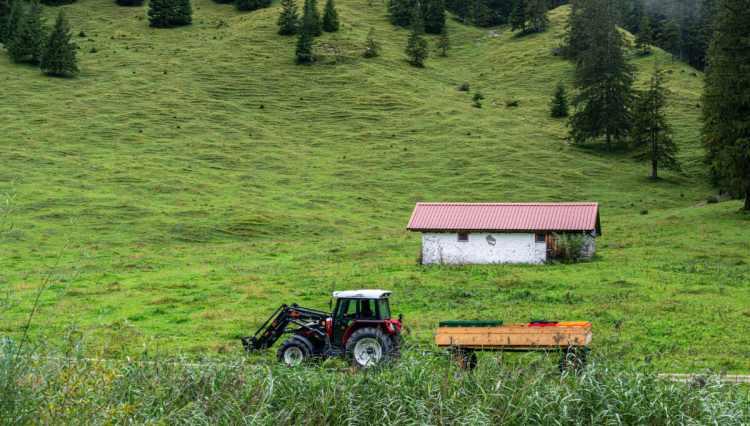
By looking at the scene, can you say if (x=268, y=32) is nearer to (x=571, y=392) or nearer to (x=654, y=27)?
(x=654, y=27)

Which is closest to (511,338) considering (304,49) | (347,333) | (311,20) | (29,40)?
(347,333)

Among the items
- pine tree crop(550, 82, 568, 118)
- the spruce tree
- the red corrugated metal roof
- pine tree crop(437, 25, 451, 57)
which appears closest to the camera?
the red corrugated metal roof

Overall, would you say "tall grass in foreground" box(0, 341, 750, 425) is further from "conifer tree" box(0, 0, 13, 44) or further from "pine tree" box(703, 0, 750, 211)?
"conifer tree" box(0, 0, 13, 44)

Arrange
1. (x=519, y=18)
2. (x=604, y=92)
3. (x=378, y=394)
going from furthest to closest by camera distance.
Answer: (x=519, y=18) → (x=604, y=92) → (x=378, y=394)

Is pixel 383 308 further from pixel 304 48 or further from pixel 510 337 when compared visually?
pixel 304 48

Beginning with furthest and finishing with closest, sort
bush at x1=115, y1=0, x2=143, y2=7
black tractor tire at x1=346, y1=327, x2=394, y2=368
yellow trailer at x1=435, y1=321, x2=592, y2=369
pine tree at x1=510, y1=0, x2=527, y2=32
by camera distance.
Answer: pine tree at x1=510, y1=0, x2=527, y2=32
bush at x1=115, y1=0, x2=143, y2=7
black tractor tire at x1=346, y1=327, x2=394, y2=368
yellow trailer at x1=435, y1=321, x2=592, y2=369

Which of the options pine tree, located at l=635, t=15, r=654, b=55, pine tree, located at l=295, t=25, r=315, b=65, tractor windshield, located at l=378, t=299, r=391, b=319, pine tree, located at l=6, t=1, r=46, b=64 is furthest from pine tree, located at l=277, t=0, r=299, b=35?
tractor windshield, located at l=378, t=299, r=391, b=319

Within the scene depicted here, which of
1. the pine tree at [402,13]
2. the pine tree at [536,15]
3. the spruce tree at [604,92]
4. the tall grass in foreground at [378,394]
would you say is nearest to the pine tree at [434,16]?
the pine tree at [402,13]

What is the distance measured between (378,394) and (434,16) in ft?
441

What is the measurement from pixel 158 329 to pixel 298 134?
63.0 metres

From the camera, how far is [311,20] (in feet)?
399

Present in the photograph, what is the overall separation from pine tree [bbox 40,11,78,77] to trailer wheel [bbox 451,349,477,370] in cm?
9352

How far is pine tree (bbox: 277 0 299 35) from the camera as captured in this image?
127 meters

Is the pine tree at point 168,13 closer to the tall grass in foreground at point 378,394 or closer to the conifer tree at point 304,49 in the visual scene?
the conifer tree at point 304,49
